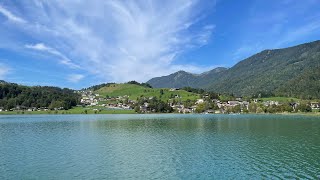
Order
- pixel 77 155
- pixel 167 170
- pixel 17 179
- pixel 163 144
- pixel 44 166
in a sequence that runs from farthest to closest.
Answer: pixel 163 144, pixel 77 155, pixel 44 166, pixel 167 170, pixel 17 179

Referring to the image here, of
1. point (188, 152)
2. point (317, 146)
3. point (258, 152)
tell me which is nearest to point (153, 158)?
point (188, 152)

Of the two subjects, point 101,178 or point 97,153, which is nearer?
point 101,178

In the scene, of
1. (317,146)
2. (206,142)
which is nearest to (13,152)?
(206,142)

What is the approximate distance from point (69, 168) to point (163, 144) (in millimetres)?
20071

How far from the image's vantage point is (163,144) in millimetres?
50844

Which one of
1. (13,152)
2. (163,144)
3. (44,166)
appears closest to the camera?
(44,166)

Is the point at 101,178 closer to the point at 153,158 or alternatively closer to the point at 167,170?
the point at 167,170

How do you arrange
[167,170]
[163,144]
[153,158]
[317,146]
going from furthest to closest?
[163,144], [317,146], [153,158], [167,170]

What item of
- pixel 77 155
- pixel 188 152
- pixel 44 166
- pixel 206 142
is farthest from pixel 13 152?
pixel 206 142

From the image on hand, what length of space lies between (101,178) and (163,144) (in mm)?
22461

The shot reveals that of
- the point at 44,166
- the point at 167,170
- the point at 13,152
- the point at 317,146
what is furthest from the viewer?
the point at 317,146

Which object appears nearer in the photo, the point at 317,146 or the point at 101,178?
the point at 101,178

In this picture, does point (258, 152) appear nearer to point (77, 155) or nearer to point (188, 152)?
point (188, 152)

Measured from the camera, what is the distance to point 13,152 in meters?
44.1
